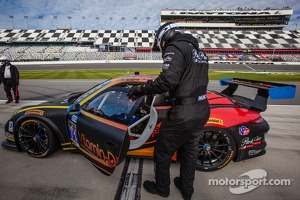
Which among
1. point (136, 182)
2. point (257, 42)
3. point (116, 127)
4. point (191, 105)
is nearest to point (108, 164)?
point (116, 127)

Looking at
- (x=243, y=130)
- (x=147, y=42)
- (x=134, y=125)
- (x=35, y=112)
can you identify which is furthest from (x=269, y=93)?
(x=147, y=42)

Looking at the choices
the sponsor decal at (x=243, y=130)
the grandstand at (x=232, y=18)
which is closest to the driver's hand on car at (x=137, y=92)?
the sponsor decal at (x=243, y=130)

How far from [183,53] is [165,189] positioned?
146 cm

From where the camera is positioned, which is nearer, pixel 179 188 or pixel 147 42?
pixel 179 188

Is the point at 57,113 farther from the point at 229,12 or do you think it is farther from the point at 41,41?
the point at 229,12

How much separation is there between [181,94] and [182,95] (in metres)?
0.01

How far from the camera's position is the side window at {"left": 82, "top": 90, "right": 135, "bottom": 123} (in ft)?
7.41

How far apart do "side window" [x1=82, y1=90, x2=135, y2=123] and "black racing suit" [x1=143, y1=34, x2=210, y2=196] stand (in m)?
0.68

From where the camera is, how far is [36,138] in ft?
8.26

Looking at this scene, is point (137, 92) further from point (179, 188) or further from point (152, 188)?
point (179, 188)

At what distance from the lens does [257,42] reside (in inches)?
1752

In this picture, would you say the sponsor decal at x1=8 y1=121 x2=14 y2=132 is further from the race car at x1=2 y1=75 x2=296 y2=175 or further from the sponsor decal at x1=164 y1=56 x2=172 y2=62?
the sponsor decal at x1=164 y1=56 x2=172 y2=62

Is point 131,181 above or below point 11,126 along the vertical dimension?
below

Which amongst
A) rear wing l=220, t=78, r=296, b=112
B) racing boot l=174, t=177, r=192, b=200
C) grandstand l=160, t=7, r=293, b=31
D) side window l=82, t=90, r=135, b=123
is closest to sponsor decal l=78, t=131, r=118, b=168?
side window l=82, t=90, r=135, b=123
